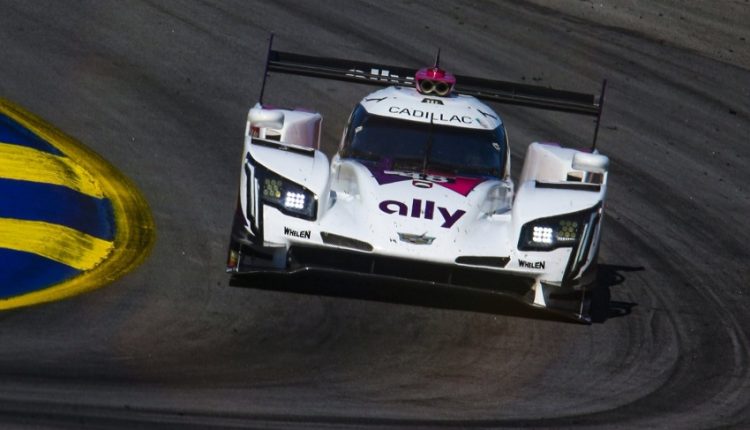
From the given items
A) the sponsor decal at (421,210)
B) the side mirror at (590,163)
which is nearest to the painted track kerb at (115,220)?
the sponsor decal at (421,210)

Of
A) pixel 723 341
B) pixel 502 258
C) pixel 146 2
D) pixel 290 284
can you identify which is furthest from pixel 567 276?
pixel 146 2

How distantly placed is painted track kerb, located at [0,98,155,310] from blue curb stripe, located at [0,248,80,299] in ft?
0.28

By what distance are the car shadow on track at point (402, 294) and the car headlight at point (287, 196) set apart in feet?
1.89

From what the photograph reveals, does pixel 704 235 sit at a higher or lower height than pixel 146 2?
lower

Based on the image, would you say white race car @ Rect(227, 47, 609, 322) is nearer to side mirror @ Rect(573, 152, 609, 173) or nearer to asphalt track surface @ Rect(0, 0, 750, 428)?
side mirror @ Rect(573, 152, 609, 173)

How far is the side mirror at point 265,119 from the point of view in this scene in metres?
11.7

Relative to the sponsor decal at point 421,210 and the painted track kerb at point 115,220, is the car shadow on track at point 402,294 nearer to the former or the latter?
the sponsor decal at point 421,210

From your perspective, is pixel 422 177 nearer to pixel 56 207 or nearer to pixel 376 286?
pixel 376 286

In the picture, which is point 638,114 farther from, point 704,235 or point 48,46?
point 48,46

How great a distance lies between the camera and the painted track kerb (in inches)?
404

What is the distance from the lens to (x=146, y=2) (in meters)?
18.7

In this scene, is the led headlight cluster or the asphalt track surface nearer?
the asphalt track surface

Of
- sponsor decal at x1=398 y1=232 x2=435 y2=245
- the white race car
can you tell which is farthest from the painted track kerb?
sponsor decal at x1=398 y1=232 x2=435 y2=245

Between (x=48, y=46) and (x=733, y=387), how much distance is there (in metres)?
9.80
